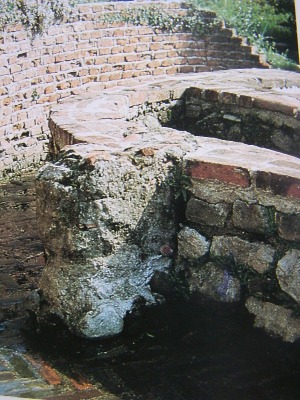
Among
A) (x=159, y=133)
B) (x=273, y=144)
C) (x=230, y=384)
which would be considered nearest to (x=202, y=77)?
(x=273, y=144)

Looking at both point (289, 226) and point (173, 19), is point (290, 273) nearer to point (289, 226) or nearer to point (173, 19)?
point (289, 226)

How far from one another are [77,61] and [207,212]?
176 inches

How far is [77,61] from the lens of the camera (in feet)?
23.3

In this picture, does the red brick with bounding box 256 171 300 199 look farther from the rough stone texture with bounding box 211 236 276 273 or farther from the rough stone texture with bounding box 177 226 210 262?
the rough stone texture with bounding box 177 226 210 262

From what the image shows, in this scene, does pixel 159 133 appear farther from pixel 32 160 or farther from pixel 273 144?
pixel 32 160

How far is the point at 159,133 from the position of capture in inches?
126

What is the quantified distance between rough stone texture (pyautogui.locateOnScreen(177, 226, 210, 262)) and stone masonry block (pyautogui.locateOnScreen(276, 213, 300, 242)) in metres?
0.35

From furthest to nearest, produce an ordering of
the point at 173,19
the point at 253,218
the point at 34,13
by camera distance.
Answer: the point at 173,19
the point at 34,13
the point at 253,218

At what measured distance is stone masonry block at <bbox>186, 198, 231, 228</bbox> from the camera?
2904 mm

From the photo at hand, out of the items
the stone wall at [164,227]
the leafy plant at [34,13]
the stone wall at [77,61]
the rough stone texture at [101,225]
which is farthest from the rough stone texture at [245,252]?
the leafy plant at [34,13]

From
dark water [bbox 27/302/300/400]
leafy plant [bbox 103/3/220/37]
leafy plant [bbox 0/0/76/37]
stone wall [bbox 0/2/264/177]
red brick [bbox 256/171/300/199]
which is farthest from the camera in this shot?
leafy plant [bbox 103/3/220/37]

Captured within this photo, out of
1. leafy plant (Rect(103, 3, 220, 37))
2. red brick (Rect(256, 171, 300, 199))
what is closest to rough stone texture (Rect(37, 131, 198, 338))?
red brick (Rect(256, 171, 300, 199))

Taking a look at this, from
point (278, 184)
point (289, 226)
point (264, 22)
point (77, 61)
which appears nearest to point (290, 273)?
point (289, 226)

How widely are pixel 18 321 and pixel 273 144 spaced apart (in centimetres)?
171
